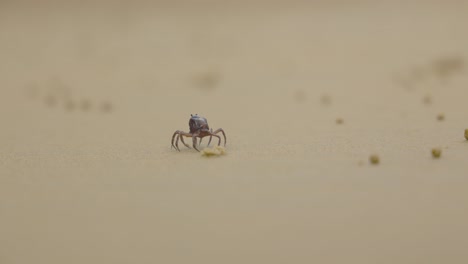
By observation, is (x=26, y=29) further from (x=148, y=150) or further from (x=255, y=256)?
(x=255, y=256)

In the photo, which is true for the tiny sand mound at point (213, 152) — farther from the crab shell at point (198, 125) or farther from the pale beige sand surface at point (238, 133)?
the crab shell at point (198, 125)

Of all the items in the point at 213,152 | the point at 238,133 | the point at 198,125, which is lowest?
the point at 213,152

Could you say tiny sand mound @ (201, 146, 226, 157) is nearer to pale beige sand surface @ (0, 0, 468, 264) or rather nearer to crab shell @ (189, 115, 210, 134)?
pale beige sand surface @ (0, 0, 468, 264)

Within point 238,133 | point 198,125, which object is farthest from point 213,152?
point 238,133

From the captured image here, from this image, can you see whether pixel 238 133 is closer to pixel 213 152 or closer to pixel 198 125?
pixel 198 125

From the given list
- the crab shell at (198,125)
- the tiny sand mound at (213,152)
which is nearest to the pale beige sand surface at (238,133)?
the tiny sand mound at (213,152)

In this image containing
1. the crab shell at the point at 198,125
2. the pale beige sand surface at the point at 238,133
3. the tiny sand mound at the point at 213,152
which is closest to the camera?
the pale beige sand surface at the point at 238,133

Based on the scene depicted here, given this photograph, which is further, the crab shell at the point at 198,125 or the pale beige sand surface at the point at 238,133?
the crab shell at the point at 198,125

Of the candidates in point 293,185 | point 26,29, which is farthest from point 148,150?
point 26,29
